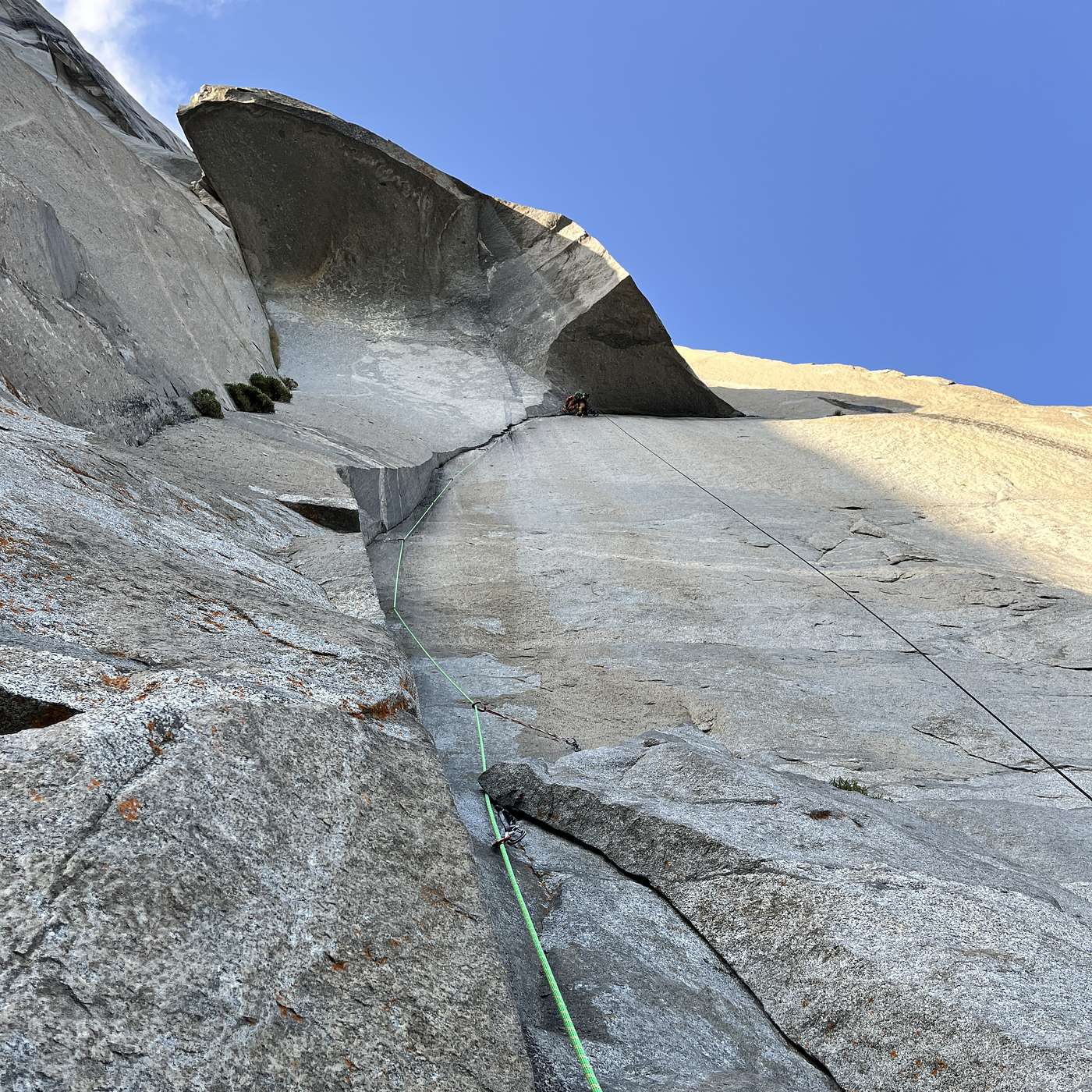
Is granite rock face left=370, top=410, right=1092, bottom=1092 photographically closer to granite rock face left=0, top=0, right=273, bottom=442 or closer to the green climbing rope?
the green climbing rope

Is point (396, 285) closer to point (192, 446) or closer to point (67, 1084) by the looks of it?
point (192, 446)

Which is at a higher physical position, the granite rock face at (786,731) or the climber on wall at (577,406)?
the climber on wall at (577,406)

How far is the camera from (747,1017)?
9.23 ft

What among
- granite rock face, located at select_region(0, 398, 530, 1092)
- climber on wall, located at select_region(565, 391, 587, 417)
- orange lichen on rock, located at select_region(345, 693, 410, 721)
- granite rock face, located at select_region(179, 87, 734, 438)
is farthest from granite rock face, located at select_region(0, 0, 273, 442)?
climber on wall, located at select_region(565, 391, 587, 417)

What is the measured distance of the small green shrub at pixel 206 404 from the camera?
10.4 meters

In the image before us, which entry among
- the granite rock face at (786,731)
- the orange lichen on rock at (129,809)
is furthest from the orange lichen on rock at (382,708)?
the orange lichen on rock at (129,809)

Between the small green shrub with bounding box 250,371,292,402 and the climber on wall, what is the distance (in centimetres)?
696

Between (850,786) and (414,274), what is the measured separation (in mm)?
20633

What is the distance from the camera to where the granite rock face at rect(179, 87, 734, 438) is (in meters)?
20.6

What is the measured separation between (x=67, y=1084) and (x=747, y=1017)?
2.06 meters

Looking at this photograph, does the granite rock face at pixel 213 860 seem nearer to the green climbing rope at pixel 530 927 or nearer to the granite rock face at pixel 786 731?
the green climbing rope at pixel 530 927

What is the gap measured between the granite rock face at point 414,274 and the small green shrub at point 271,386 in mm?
4387

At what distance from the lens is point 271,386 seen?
14641 millimetres

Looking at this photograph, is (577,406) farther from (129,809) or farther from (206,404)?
(129,809)
